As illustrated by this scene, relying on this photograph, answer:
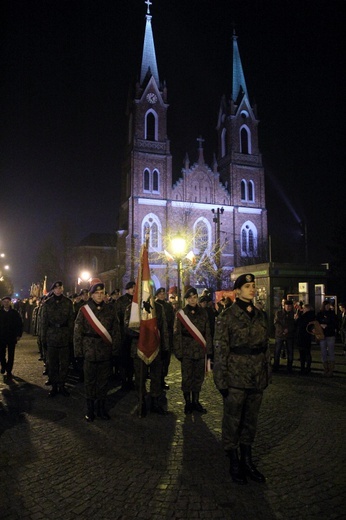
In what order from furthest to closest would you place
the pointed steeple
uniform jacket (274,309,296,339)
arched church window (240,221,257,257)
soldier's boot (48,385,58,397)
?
the pointed steeple
arched church window (240,221,257,257)
uniform jacket (274,309,296,339)
soldier's boot (48,385,58,397)

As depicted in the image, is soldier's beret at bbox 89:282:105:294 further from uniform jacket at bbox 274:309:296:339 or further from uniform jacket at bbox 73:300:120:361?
uniform jacket at bbox 274:309:296:339

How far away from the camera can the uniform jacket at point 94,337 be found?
5.99m

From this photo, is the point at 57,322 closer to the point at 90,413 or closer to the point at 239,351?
the point at 90,413

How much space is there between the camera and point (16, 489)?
146 inches

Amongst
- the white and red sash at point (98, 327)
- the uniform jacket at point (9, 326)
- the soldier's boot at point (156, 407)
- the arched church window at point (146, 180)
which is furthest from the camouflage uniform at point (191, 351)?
the arched church window at point (146, 180)

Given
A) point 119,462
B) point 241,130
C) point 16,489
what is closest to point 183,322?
point 119,462

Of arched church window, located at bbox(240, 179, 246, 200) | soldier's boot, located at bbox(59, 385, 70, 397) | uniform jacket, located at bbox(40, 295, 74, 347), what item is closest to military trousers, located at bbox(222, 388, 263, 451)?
soldier's boot, located at bbox(59, 385, 70, 397)

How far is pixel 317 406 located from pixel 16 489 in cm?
512

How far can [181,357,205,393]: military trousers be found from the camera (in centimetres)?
645

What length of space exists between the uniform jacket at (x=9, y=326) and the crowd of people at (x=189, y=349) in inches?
0.9

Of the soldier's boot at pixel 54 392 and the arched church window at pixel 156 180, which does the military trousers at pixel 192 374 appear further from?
the arched church window at pixel 156 180

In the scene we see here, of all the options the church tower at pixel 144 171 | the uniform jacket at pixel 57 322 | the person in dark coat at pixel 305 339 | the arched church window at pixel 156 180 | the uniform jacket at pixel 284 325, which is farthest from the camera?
the arched church window at pixel 156 180

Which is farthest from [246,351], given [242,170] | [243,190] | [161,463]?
[242,170]

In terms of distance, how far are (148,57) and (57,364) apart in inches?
1998
